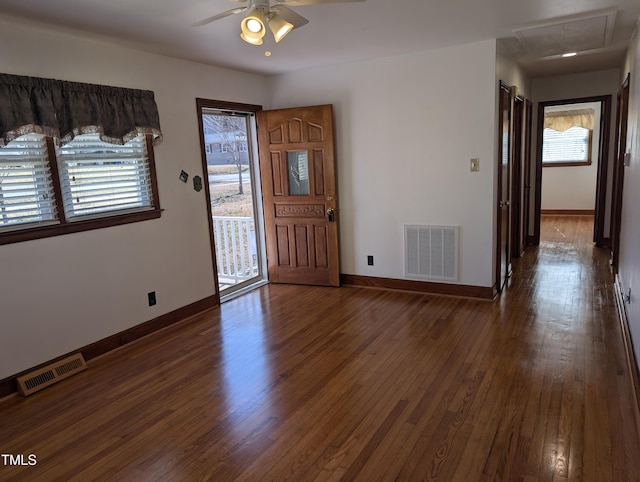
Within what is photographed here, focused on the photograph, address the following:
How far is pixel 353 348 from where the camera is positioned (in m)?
3.37

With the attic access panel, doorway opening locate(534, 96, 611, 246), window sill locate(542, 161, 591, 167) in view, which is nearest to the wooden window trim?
the attic access panel

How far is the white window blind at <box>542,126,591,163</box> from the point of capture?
29.6 feet

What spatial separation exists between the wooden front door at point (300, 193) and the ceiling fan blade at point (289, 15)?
2.25 meters

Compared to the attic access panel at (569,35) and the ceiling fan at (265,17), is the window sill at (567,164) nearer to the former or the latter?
the attic access panel at (569,35)

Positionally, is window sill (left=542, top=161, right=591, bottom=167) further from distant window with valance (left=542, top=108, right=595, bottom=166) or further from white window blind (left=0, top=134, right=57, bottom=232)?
white window blind (left=0, top=134, right=57, bottom=232)

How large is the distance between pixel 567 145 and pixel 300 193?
6.95 meters

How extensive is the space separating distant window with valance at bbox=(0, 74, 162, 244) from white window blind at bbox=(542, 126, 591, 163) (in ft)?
26.8

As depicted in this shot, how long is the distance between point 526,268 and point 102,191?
4.76 metres

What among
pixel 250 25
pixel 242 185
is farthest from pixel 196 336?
pixel 250 25

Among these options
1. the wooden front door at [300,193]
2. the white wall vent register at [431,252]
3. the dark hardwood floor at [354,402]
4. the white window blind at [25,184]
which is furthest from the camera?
the wooden front door at [300,193]

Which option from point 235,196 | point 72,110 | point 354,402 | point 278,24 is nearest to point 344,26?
point 278,24

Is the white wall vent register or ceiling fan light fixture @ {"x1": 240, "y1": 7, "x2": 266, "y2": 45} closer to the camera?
ceiling fan light fixture @ {"x1": 240, "y1": 7, "x2": 266, "y2": 45}

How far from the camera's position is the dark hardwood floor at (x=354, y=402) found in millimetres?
2102

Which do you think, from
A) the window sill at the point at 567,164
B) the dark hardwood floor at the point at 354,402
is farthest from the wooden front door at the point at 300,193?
the window sill at the point at 567,164
